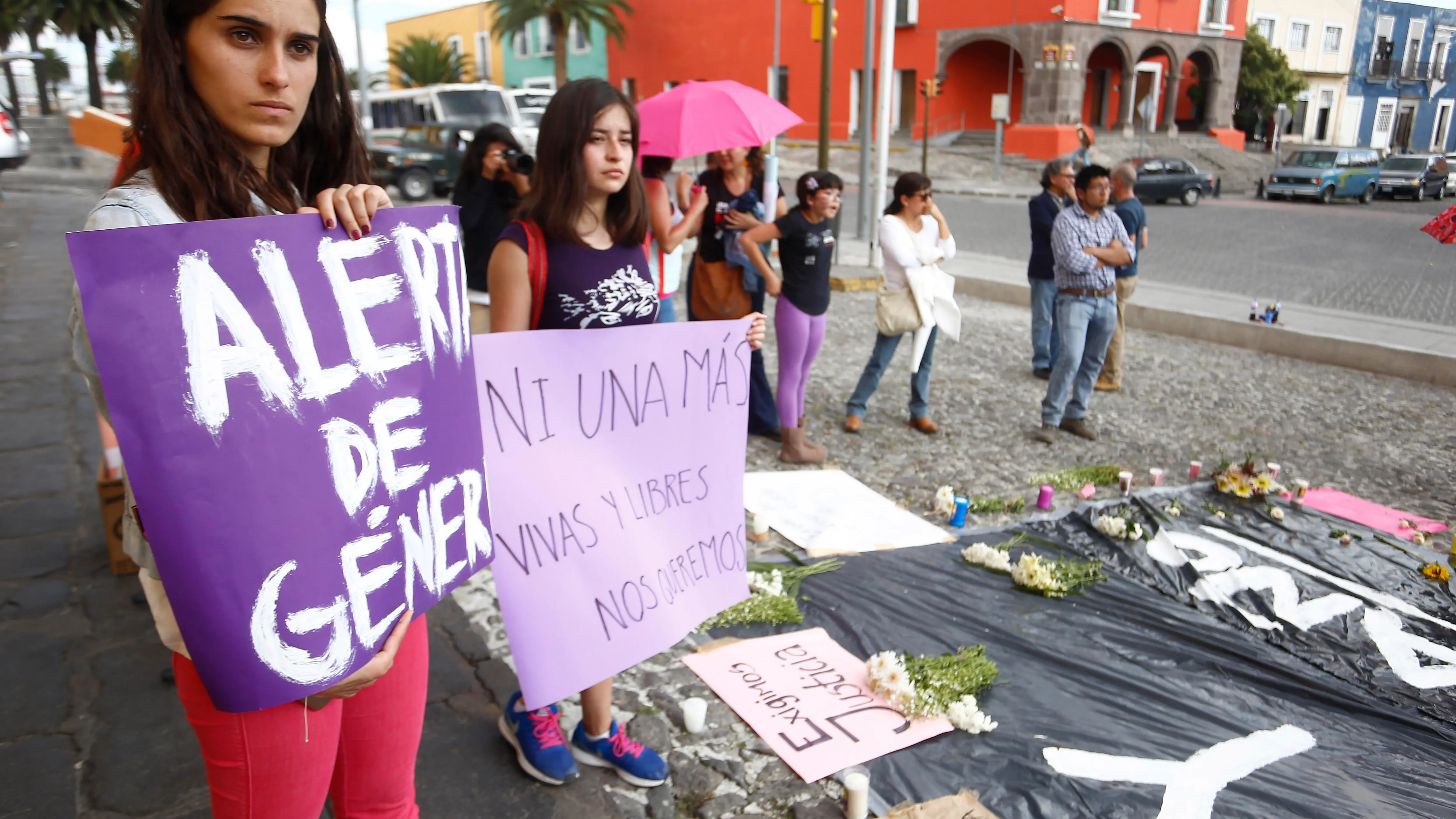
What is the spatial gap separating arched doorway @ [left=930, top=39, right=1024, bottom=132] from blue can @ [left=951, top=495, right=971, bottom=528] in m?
30.7

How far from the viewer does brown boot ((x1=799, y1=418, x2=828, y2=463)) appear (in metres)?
5.07

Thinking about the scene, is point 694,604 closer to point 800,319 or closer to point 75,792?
point 75,792

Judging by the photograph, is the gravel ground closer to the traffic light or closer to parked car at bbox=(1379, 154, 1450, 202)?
the traffic light

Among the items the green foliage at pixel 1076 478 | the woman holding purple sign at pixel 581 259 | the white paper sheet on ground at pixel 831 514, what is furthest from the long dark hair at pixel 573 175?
the green foliage at pixel 1076 478

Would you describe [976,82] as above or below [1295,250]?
above

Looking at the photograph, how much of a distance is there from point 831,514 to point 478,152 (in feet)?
9.03

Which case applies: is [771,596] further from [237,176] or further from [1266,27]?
[1266,27]

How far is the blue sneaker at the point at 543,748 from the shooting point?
2363 millimetres

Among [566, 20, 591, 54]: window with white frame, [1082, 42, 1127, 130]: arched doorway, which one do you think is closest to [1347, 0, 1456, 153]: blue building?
[1082, 42, 1127, 130]: arched doorway

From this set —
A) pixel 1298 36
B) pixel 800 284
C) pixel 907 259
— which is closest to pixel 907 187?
pixel 907 259

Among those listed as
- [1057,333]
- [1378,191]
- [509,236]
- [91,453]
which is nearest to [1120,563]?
[1057,333]

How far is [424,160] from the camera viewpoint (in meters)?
17.9

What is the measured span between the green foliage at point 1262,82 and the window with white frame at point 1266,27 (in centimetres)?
25

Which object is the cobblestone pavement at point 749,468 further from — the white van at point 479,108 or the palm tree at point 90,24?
the palm tree at point 90,24
